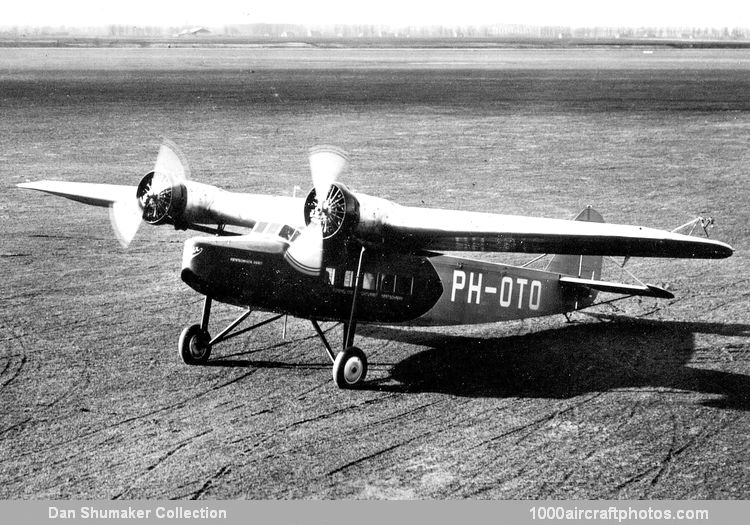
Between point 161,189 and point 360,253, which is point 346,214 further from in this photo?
point 161,189

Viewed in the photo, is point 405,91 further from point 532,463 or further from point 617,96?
point 532,463

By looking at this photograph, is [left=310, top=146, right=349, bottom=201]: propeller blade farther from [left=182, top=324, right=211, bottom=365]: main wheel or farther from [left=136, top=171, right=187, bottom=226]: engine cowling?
[left=182, top=324, right=211, bottom=365]: main wheel

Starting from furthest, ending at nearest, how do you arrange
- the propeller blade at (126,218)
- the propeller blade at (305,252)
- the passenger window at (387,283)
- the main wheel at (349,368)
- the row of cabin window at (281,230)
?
the propeller blade at (126,218), the passenger window at (387,283), the row of cabin window at (281,230), the main wheel at (349,368), the propeller blade at (305,252)

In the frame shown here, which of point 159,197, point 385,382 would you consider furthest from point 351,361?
point 159,197

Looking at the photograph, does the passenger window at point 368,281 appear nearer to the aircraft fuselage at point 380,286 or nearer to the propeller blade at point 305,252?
the aircraft fuselage at point 380,286

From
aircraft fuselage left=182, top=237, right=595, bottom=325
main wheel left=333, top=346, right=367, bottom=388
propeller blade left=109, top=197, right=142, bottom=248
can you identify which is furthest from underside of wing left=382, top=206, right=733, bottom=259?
propeller blade left=109, top=197, right=142, bottom=248

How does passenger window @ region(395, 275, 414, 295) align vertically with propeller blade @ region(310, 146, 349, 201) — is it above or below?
below

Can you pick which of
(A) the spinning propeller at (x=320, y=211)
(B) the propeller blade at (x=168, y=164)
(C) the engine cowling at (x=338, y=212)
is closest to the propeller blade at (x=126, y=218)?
(B) the propeller blade at (x=168, y=164)
